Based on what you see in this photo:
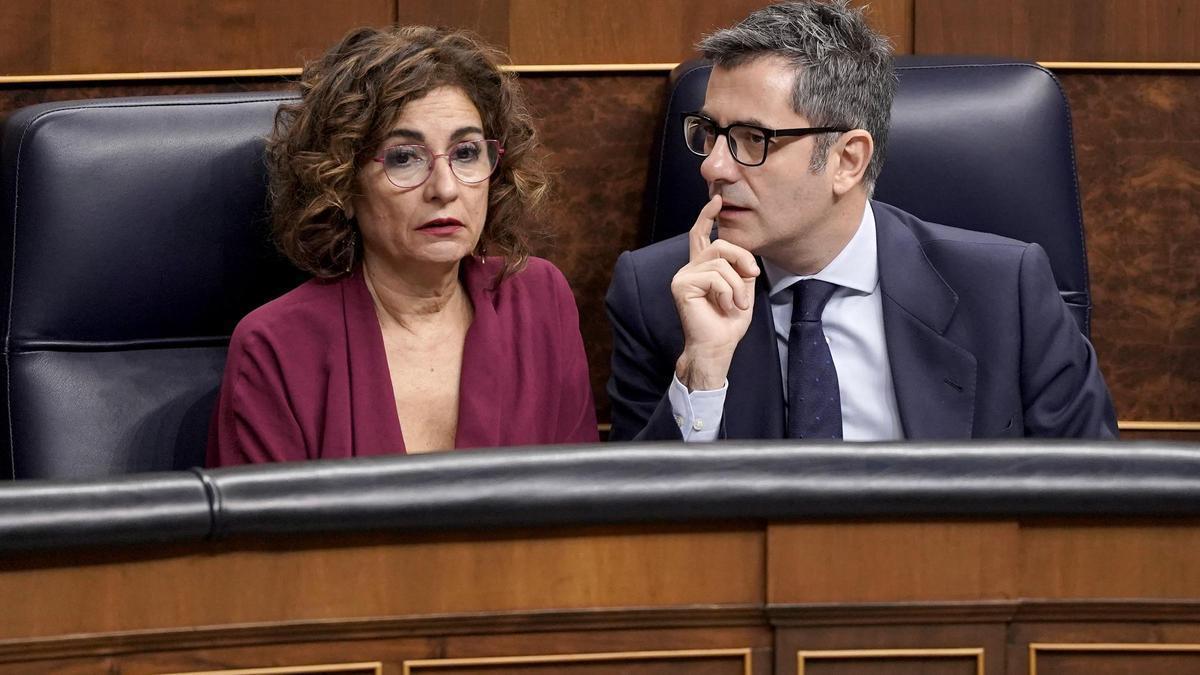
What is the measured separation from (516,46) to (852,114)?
1.87ft

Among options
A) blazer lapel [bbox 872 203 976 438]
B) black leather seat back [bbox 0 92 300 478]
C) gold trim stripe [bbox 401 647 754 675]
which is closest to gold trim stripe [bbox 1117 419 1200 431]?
blazer lapel [bbox 872 203 976 438]

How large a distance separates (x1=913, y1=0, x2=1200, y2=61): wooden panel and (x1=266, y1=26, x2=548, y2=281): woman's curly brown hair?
670 mm

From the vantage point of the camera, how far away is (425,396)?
5.19ft

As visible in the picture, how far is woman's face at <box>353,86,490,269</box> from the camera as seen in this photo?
1.54m

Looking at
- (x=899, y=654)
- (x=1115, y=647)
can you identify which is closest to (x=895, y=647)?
(x=899, y=654)

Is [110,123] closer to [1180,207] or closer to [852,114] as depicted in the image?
[852,114]

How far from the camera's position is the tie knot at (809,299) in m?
1.55

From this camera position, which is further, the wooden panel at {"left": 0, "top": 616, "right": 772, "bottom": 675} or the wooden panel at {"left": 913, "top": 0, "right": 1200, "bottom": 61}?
the wooden panel at {"left": 913, "top": 0, "right": 1200, "bottom": 61}

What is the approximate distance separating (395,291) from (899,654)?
0.84 m

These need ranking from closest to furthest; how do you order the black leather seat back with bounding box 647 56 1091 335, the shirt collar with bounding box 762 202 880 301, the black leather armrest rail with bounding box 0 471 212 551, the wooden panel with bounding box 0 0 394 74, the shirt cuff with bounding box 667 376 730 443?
the black leather armrest rail with bounding box 0 471 212 551, the shirt cuff with bounding box 667 376 730 443, the shirt collar with bounding box 762 202 880 301, the black leather seat back with bounding box 647 56 1091 335, the wooden panel with bounding box 0 0 394 74

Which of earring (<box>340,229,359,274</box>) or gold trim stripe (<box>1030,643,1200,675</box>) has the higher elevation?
earring (<box>340,229,359,274</box>)

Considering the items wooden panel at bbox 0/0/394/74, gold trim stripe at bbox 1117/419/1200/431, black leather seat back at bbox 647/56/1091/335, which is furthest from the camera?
gold trim stripe at bbox 1117/419/1200/431

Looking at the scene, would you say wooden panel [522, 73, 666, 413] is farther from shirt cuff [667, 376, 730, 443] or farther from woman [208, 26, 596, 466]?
shirt cuff [667, 376, 730, 443]

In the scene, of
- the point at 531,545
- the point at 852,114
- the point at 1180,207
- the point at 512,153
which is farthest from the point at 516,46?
the point at 531,545
